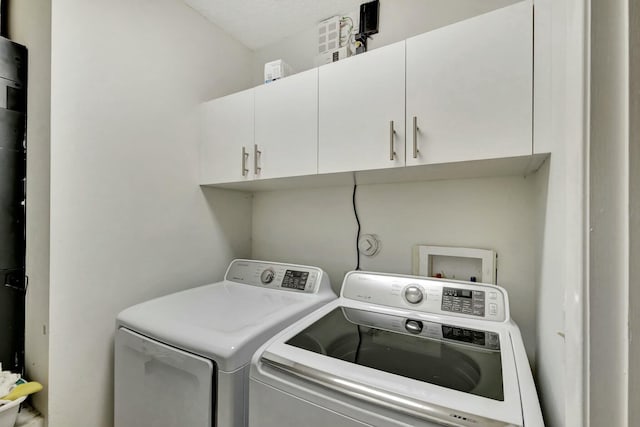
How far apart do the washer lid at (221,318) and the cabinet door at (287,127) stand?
0.63 m

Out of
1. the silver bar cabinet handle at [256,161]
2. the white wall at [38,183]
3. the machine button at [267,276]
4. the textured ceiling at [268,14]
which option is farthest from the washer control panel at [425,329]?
the textured ceiling at [268,14]

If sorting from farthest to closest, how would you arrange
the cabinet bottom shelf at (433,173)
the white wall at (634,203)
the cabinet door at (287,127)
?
the cabinet door at (287,127) < the cabinet bottom shelf at (433,173) < the white wall at (634,203)

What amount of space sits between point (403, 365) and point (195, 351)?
2.24 ft

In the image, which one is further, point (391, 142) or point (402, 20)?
point (402, 20)

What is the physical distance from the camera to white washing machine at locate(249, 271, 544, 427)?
2.06 feet

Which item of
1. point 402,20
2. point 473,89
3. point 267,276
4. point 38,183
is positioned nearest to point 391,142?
point 473,89

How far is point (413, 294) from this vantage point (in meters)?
1.21

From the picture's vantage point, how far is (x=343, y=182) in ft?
5.09

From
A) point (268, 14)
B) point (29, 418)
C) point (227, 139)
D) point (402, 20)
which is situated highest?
point (268, 14)

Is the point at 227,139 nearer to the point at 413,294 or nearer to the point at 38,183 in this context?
the point at 38,183

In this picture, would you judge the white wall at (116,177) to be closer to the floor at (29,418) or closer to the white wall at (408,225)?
the floor at (29,418)

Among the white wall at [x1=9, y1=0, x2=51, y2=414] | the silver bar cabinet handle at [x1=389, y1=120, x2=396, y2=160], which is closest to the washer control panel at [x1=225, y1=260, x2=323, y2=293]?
the silver bar cabinet handle at [x1=389, y1=120, x2=396, y2=160]

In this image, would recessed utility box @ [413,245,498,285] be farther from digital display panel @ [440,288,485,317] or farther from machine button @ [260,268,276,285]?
machine button @ [260,268,276,285]

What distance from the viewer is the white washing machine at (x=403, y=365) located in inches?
24.8
